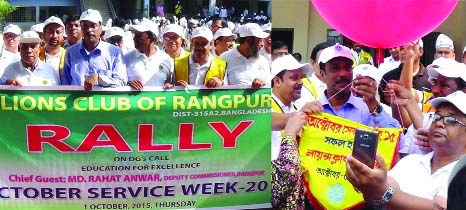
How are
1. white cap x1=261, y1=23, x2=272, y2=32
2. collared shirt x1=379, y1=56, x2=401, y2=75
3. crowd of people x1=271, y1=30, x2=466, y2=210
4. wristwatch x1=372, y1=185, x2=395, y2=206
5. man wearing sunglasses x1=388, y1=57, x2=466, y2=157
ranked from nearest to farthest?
wristwatch x1=372, y1=185, x2=395, y2=206
crowd of people x1=271, y1=30, x2=466, y2=210
man wearing sunglasses x1=388, y1=57, x2=466, y2=157
white cap x1=261, y1=23, x2=272, y2=32
collared shirt x1=379, y1=56, x2=401, y2=75

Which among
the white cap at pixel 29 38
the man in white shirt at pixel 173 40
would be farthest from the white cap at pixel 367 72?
the white cap at pixel 29 38

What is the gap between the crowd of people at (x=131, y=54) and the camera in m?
3.87

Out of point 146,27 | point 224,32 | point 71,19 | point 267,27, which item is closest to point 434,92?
point 267,27

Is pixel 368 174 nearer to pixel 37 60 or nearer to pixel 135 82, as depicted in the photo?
pixel 135 82

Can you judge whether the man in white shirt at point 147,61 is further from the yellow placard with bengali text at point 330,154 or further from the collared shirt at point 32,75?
the yellow placard with bengali text at point 330,154

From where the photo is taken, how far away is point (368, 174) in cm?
204

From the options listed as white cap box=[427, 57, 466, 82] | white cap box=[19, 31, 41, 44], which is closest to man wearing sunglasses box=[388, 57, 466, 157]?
white cap box=[427, 57, 466, 82]

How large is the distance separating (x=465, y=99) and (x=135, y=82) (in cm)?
187

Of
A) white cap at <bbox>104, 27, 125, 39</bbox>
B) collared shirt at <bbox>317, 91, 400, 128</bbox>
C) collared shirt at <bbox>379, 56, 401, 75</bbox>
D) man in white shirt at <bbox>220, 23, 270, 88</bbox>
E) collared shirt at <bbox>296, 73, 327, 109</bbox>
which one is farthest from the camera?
collared shirt at <bbox>379, 56, 401, 75</bbox>

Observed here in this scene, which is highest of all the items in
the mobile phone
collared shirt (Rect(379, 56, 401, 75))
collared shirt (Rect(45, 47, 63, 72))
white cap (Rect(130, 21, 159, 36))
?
white cap (Rect(130, 21, 159, 36))

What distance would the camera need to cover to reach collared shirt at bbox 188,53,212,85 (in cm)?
397

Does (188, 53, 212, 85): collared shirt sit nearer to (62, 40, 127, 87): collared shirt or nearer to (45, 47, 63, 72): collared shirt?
(62, 40, 127, 87): collared shirt

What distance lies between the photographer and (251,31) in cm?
404

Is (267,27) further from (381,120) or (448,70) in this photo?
(448,70)
